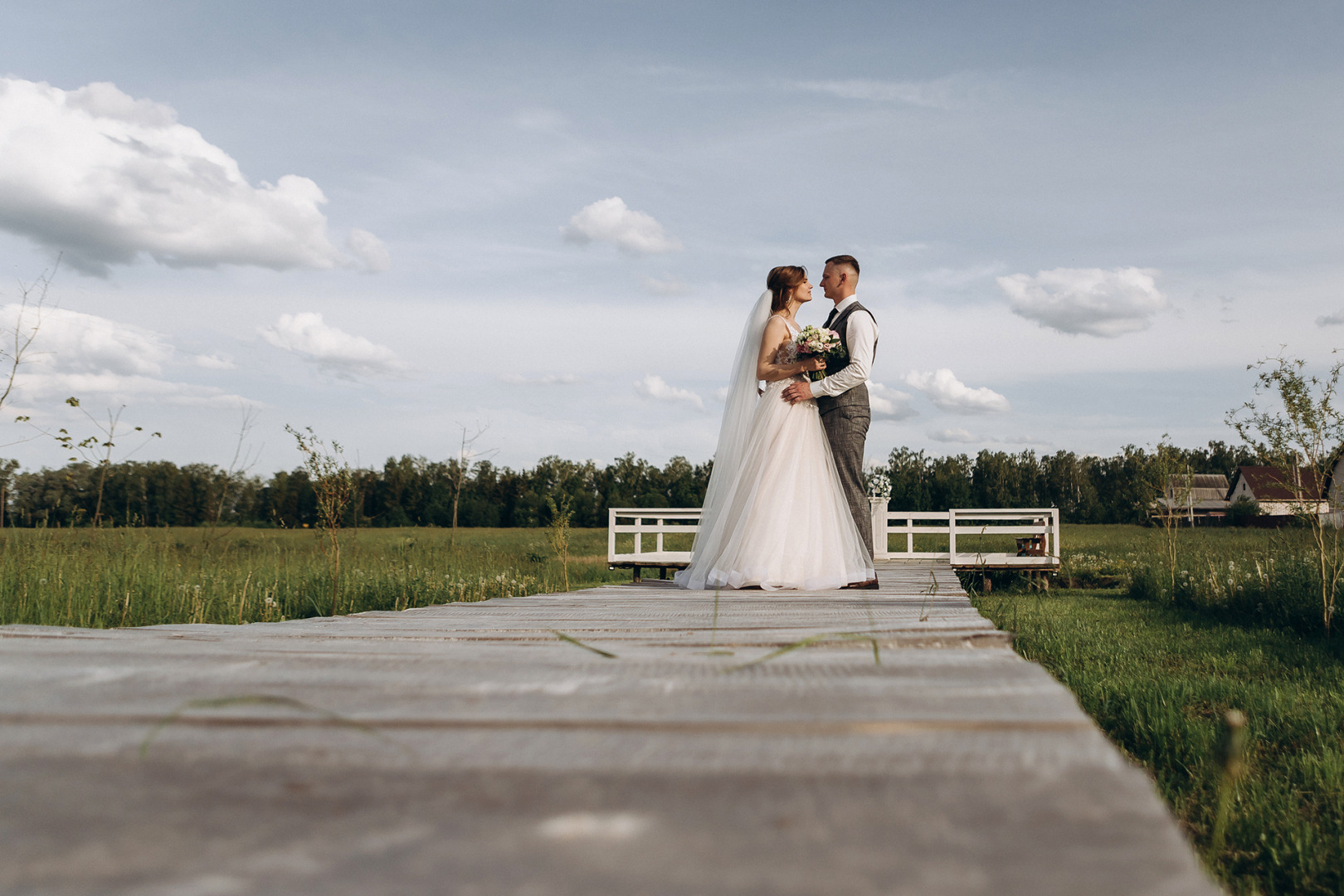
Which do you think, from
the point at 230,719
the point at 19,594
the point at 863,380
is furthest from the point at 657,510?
the point at 230,719

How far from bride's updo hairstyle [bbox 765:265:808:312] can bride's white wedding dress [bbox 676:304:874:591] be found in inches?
7.1

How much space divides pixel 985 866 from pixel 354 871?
53cm

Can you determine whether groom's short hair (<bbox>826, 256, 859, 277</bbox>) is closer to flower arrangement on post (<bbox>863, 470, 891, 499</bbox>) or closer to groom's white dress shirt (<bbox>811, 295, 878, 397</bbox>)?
groom's white dress shirt (<bbox>811, 295, 878, 397</bbox>)

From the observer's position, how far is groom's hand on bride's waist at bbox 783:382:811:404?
17.3ft

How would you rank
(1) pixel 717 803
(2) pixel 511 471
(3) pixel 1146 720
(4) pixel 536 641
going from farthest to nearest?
(2) pixel 511 471 → (3) pixel 1146 720 → (4) pixel 536 641 → (1) pixel 717 803

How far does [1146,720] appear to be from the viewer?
3738 millimetres

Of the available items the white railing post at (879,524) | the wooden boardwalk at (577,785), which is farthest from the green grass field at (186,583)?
the white railing post at (879,524)

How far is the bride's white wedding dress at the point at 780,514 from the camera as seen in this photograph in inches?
196

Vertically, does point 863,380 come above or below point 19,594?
above

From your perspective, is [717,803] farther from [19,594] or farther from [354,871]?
[19,594]

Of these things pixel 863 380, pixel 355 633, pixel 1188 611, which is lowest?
pixel 1188 611

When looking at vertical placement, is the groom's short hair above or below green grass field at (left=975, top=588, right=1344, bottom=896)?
above

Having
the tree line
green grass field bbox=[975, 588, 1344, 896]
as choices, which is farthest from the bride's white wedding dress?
the tree line

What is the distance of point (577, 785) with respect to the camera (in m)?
0.78
